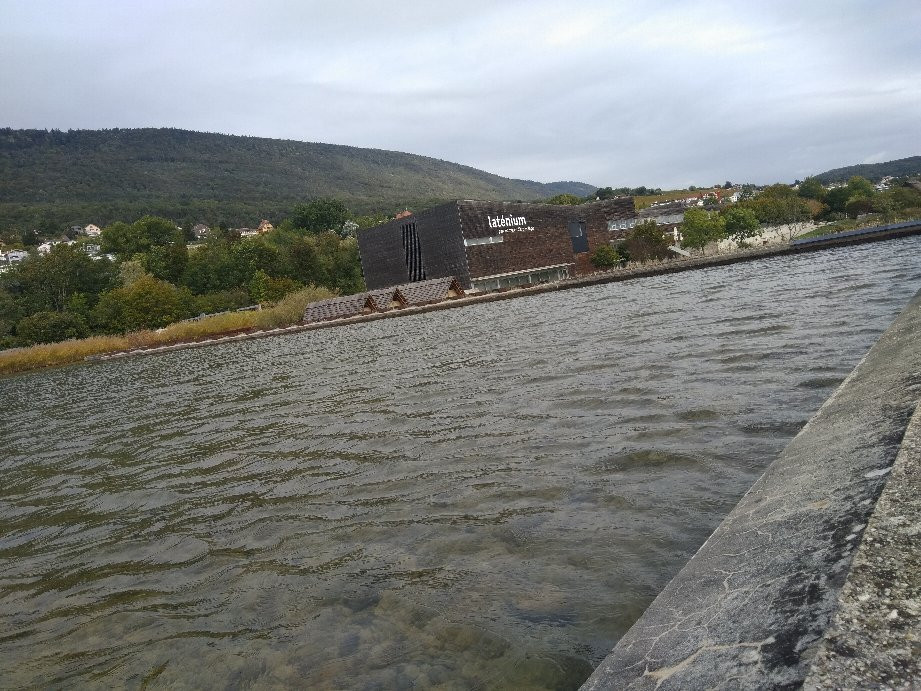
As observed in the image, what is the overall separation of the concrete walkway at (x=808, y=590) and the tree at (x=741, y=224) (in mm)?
81362

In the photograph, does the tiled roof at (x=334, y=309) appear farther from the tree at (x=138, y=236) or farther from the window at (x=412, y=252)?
the tree at (x=138, y=236)

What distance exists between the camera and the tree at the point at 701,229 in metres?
73.9

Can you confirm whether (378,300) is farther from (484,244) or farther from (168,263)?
(168,263)

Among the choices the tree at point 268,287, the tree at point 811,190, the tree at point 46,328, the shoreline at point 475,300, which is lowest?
the shoreline at point 475,300

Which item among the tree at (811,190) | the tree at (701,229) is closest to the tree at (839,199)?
the tree at (811,190)

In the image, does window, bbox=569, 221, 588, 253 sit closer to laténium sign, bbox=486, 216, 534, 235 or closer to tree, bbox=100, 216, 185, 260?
laténium sign, bbox=486, 216, 534, 235

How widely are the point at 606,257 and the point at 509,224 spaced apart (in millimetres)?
11981

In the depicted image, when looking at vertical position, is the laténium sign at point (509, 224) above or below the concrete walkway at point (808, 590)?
above

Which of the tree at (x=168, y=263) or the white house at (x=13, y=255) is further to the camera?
the white house at (x=13, y=255)

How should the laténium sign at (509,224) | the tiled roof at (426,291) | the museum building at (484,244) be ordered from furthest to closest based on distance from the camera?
the laténium sign at (509,224), the museum building at (484,244), the tiled roof at (426,291)

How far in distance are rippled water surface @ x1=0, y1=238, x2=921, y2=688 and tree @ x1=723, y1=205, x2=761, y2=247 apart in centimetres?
7324

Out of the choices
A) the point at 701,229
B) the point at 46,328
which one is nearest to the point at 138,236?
the point at 46,328

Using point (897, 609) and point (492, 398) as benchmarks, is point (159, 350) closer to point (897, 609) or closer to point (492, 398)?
point (492, 398)

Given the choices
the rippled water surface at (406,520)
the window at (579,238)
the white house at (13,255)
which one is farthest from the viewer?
the white house at (13,255)
